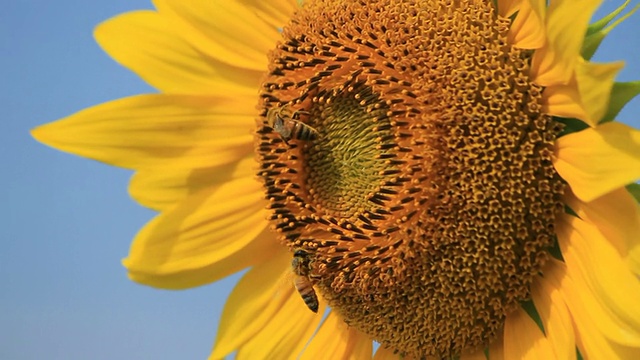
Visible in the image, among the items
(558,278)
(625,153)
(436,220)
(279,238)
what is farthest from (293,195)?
(625,153)

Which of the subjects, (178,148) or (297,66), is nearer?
(297,66)

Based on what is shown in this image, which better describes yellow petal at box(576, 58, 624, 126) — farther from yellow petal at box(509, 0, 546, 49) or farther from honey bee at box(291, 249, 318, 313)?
honey bee at box(291, 249, 318, 313)

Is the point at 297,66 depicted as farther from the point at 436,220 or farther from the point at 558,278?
the point at 558,278

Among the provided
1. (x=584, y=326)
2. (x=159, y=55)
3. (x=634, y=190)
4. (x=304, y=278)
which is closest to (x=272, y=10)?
(x=159, y=55)

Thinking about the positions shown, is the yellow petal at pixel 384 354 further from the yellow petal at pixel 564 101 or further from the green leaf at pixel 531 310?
the yellow petal at pixel 564 101

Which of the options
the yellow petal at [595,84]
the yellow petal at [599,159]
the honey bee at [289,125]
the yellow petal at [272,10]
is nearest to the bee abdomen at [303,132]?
the honey bee at [289,125]

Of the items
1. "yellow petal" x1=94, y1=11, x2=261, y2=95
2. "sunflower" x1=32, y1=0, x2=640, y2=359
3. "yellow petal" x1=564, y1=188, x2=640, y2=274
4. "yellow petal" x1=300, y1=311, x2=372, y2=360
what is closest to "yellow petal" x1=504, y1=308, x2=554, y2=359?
"sunflower" x1=32, y1=0, x2=640, y2=359
